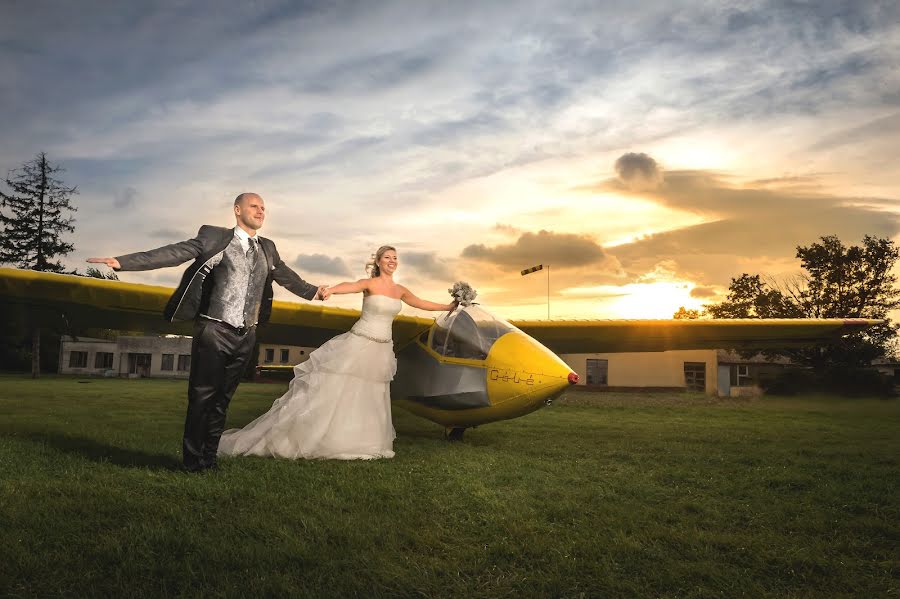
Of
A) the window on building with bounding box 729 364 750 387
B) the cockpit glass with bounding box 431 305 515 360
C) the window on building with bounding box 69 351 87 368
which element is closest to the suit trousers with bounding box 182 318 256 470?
the cockpit glass with bounding box 431 305 515 360

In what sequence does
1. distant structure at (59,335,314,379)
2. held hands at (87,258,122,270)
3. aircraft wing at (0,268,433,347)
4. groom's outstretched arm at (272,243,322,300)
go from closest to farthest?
held hands at (87,258,122,270) → groom's outstretched arm at (272,243,322,300) → aircraft wing at (0,268,433,347) → distant structure at (59,335,314,379)

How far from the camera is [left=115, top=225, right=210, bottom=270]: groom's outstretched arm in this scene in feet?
15.6

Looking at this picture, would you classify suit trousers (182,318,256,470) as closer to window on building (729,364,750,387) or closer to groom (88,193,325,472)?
groom (88,193,325,472)

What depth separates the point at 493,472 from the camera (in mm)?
5754

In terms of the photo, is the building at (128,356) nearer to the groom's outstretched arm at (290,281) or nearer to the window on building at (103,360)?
the window on building at (103,360)

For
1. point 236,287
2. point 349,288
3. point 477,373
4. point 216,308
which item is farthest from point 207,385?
point 477,373

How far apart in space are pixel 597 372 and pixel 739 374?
12.1m

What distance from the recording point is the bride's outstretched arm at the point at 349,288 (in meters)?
6.32

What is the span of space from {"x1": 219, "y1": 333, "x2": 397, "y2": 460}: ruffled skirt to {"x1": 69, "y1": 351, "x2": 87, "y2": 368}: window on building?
168 feet

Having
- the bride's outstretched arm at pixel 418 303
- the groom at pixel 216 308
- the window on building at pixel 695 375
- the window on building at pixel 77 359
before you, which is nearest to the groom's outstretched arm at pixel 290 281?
the groom at pixel 216 308

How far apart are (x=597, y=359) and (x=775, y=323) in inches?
856

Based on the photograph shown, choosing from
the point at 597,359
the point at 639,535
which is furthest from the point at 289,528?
the point at 597,359

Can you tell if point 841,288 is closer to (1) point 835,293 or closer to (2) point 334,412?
(1) point 835,293

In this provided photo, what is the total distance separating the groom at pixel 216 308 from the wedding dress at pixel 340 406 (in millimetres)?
910
